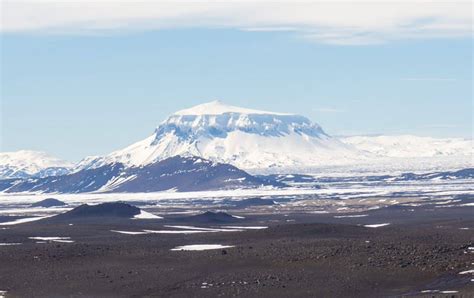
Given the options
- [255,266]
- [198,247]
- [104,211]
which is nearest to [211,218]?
[104,211]

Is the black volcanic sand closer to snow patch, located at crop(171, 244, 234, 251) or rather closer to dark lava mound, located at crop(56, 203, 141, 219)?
snow patch, located at crop(171, 244, 234, 251)

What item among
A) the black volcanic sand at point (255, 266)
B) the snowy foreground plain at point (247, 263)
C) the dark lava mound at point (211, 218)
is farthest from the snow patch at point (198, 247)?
the dark lava mound at point (211, 218)

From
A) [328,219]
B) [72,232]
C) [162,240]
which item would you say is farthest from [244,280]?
[328,219]

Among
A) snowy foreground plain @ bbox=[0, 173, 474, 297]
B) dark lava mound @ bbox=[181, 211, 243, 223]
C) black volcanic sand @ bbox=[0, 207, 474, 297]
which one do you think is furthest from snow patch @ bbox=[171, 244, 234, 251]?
dark lava mound @ bbox=[181, 211, 243, 223]

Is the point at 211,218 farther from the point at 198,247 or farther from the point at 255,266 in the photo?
the point at 255,266

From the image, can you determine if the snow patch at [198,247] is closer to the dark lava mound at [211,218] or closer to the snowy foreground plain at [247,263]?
the snowy foreground plain at [247,263]

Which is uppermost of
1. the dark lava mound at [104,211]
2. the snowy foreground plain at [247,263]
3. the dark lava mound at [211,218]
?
the snowy foreground plain at [247,263]

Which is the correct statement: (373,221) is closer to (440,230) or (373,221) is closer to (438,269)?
(440,230)
